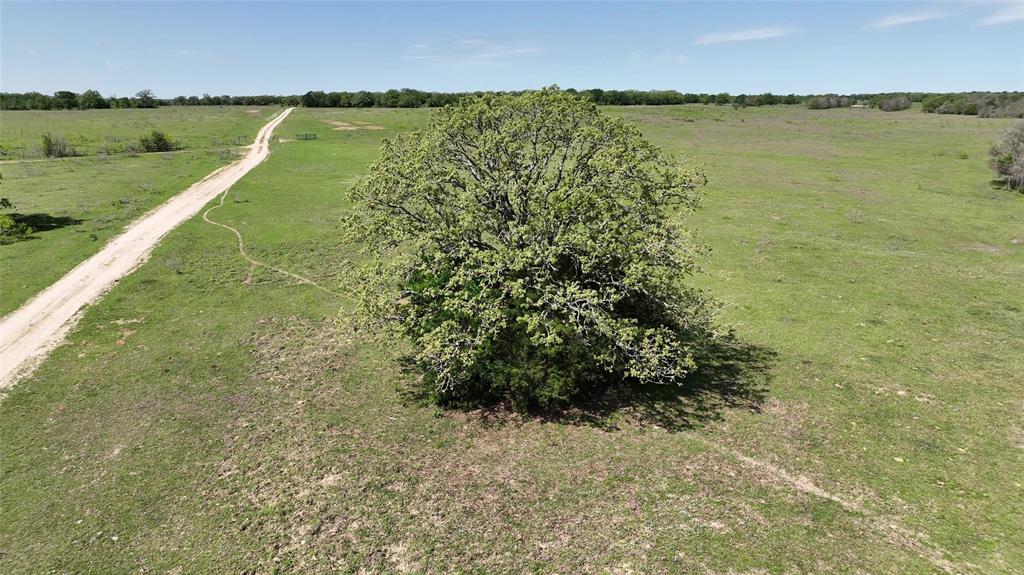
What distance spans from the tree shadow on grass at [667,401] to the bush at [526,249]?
0.76m

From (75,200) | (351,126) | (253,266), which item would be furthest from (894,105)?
(75,200)

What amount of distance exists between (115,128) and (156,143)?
38.3 m

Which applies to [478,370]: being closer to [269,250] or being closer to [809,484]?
[809,484]

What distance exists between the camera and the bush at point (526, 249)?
18.5 m

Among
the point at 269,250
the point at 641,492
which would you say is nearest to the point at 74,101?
the point at 269,250

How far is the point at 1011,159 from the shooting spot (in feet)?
190

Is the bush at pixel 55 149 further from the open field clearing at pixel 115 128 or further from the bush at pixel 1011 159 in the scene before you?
the bush at pixel 1011 159

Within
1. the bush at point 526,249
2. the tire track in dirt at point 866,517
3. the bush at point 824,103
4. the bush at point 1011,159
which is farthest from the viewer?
the bush at point 824,103

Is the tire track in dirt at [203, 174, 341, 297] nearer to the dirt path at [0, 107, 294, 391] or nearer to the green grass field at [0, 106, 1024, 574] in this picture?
the green grass field at [0, 106, 1024, 574]

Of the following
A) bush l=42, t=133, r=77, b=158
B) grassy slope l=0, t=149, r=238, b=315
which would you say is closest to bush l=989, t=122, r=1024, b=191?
grassy slope l=0, t=149, r=238, b=315

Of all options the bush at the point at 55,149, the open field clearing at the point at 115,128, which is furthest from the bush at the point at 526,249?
the open field clearing at the point at 115,128

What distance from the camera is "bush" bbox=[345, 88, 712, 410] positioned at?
1852 centimetres

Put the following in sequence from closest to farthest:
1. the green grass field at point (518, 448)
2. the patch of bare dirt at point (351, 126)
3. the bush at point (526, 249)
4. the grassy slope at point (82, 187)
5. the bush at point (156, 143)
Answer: the green grass field at point (518, 448) < the bush at point (526, 249) < the grassy slope at point (82, 187) < the bush at point (156, 143) < the patch of bare dirt at point (351, 126)

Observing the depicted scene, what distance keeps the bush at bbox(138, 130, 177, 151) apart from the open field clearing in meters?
3.04
